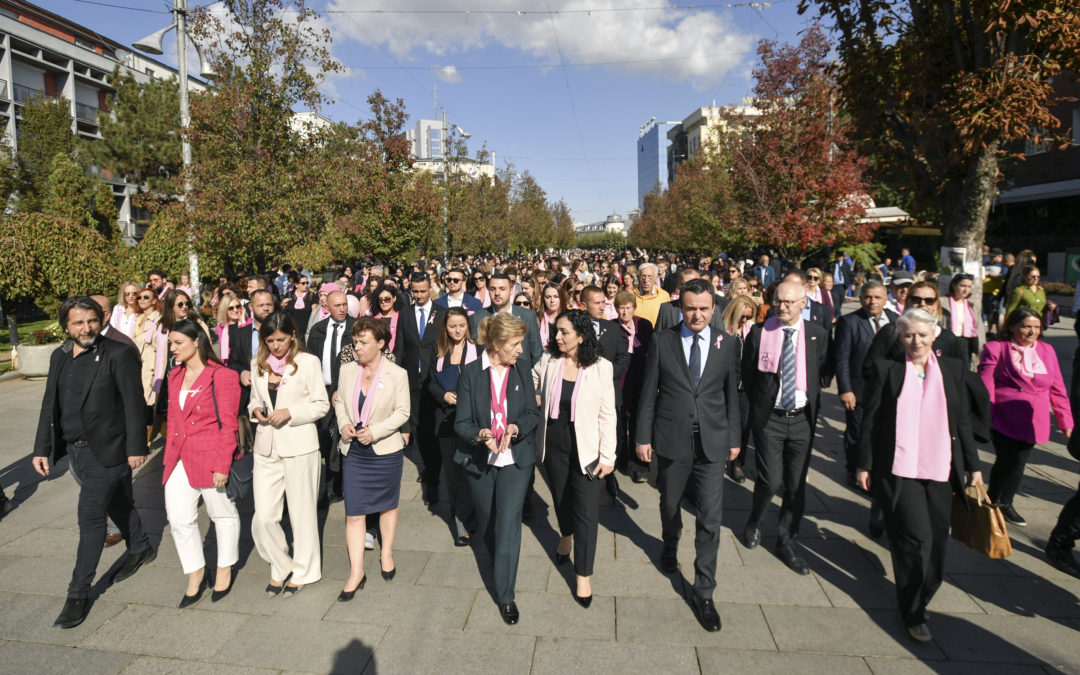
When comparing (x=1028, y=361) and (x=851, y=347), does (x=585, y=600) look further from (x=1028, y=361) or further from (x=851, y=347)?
(x=1028, y=361)

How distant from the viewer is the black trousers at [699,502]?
146 inches

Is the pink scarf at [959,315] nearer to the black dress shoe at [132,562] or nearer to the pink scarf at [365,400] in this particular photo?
the pink scarf at [365,400]

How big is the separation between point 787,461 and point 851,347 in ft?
6.18

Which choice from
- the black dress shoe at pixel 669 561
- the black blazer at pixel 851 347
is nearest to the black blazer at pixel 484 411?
the black dress shoe at pixel 669 561

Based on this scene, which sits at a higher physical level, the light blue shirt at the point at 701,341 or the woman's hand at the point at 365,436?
the light blue shirt at the point at 701,341

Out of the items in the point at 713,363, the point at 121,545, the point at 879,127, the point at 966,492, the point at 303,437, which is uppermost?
the point at 879,127

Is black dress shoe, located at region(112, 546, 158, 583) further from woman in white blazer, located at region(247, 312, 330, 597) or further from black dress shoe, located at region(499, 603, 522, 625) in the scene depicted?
black dress shoe, located at region(499, 603, 522, 625)

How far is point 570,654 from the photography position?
336cm

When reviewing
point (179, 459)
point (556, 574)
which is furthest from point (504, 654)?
point (179, 459)

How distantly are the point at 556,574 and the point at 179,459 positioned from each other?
104 inches

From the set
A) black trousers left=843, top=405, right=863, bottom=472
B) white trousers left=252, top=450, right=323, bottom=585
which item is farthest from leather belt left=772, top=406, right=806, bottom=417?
white trousers left=252, top=450, right=323, bottom=585

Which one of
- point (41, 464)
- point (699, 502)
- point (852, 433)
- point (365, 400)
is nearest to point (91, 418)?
point (41, 464)

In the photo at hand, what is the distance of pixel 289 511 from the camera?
4039 millimetres

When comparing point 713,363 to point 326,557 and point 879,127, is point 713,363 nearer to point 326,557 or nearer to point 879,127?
point 326,557
